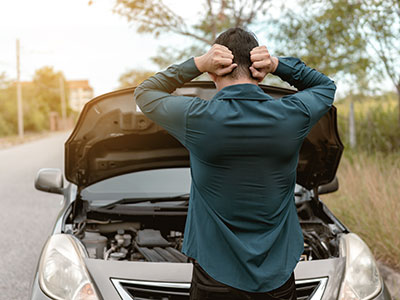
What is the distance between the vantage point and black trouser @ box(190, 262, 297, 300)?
5.92ft

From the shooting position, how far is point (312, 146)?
3.15 metres

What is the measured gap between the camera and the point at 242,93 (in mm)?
1752

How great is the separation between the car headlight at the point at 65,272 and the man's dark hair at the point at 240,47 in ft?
4.35

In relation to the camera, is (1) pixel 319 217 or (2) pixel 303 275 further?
(1) pixel 319 217

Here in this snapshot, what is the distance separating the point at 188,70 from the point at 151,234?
1595 mm

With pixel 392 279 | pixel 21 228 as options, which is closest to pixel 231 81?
pixel 392 279

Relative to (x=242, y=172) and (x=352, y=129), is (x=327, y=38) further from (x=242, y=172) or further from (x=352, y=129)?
(x=242, y=172)

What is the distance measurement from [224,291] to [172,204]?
5.45 ft

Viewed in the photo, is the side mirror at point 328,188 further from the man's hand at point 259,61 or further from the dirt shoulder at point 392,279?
the man's hand at point 259,61

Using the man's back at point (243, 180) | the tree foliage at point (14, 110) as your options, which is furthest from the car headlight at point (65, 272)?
the tree foliage at point (14, 110)

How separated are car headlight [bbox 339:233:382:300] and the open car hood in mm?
683

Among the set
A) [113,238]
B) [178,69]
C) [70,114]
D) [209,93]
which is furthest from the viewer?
[70,114]

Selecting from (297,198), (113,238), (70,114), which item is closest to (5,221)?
(113,238)

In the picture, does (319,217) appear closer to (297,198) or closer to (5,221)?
(297,198)
